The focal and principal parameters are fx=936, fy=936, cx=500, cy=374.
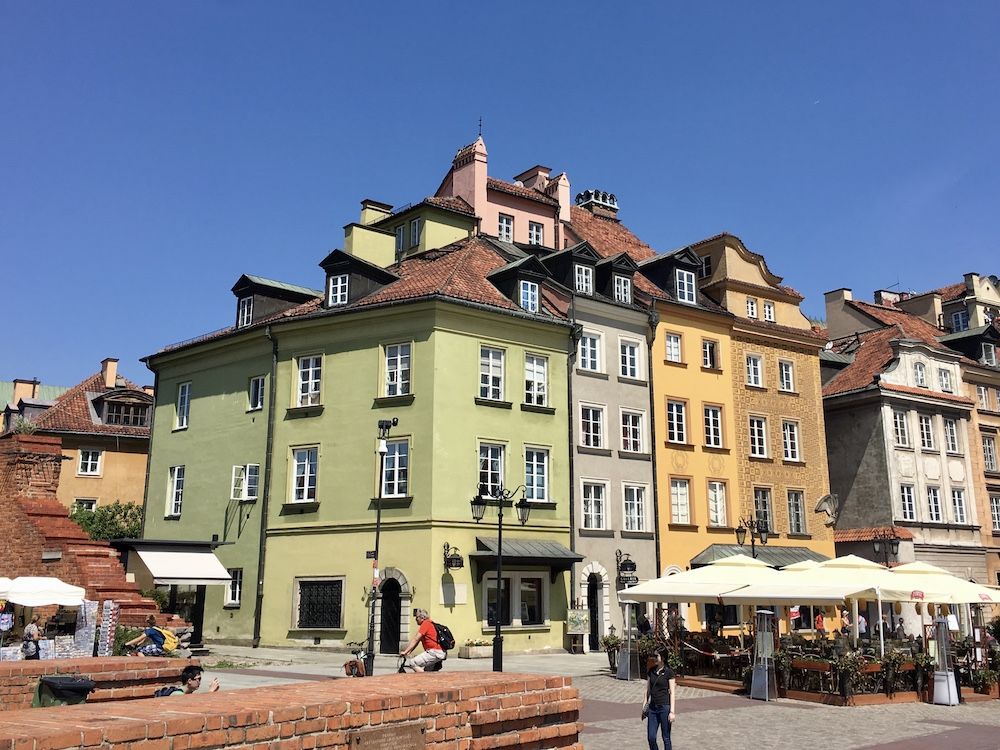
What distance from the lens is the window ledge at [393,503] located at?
97.7ft

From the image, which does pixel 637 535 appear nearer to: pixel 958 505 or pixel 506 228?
pixel 506 228

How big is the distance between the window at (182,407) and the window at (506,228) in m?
14.5

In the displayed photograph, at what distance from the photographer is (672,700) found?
39.0 feet

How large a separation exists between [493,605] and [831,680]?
43.4 feet

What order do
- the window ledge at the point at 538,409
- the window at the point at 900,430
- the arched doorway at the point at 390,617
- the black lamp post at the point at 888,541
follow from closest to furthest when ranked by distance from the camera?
the arched doorway at the point at 390,617 < the window ledge at the point at 538,409 < the black lamp post at the point at 888,541 < the window at the point at 900,430

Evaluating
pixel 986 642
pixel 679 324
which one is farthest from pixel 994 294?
pixel 986 642

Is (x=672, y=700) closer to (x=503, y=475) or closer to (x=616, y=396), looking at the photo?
(x=503, y=475)

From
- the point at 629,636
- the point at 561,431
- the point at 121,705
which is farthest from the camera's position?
the point at 561,431

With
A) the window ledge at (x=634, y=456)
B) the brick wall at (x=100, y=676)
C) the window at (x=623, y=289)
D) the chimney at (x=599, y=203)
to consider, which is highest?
the chimney at (x=599, y=203)

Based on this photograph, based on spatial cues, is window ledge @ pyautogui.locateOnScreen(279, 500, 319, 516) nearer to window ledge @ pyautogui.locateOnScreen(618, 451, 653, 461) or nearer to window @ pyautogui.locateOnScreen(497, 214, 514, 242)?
window ledge @ pyautogui.locateOnScreen(618, 451, 653, 461)

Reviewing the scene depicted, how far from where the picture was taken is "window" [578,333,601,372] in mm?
34562

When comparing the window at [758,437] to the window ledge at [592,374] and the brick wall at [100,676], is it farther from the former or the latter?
the brick wall at [100,676]

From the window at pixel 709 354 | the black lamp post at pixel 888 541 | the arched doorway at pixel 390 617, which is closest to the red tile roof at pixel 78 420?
the arched doorway at pixel 390 617

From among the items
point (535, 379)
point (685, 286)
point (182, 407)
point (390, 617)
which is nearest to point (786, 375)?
point (685, 286)
